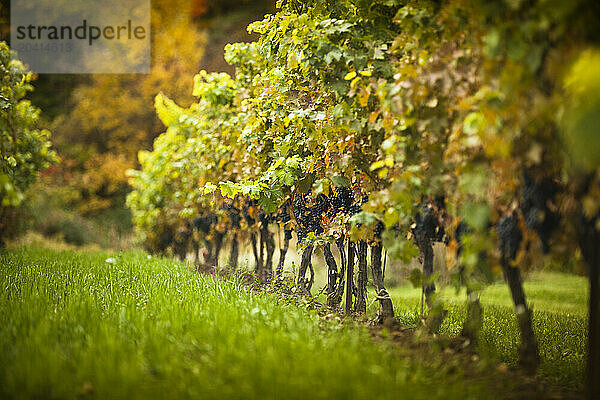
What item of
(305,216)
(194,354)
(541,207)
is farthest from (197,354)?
(305,216)

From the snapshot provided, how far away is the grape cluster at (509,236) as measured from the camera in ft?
8.62

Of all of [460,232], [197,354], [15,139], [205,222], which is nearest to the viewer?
[197,354]

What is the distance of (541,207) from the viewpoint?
2.47 metres

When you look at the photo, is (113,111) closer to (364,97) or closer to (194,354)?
(364,97)

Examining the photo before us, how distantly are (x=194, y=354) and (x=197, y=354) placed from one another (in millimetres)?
19

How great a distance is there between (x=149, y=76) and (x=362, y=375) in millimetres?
16186

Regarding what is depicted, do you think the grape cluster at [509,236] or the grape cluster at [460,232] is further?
the grape cluster at [460,232]

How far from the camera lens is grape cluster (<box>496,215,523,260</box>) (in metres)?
2.63

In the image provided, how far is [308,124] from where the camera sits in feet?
12.7

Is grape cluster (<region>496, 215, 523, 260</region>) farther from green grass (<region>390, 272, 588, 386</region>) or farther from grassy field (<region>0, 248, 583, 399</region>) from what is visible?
grassy field (<region>0, 248, 583, 399</region>)

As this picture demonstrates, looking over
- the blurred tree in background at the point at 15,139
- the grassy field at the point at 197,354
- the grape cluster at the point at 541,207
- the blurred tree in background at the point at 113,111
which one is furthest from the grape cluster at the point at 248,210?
the blurred tree in background at the point at 113,111

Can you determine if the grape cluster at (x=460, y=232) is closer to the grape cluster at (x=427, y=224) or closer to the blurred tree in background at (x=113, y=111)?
the grape cluster at (x=427, y=224)

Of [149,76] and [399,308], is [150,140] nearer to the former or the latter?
[149,76]

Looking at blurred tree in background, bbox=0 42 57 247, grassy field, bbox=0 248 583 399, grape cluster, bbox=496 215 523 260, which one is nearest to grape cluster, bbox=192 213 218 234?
blurred tree in background, bbox=0 42 57 247
